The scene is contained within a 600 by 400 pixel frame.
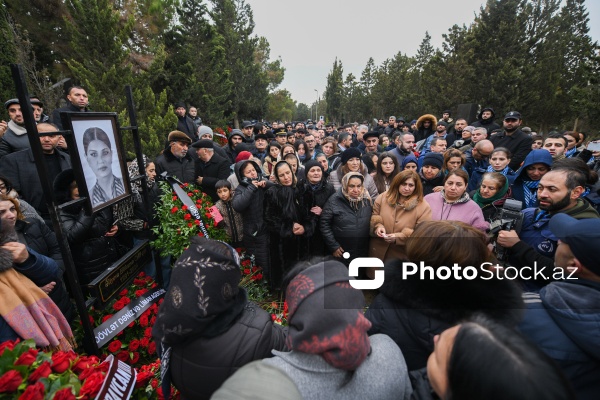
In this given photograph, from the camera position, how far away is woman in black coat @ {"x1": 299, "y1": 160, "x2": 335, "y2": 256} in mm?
4086

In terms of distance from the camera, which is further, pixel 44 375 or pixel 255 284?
pixel 255 284

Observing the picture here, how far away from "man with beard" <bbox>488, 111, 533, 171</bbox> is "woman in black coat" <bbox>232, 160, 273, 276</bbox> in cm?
499

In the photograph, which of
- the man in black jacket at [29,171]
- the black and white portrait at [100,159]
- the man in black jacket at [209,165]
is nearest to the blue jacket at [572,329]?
the black and white portrait at [100,159]

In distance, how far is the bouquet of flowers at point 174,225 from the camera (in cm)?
325

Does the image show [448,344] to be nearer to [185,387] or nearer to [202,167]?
[185,387]

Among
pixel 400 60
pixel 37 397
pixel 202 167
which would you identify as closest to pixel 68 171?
pixel 37 397

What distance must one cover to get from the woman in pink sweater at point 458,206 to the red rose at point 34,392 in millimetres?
3400

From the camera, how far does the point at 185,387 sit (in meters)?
1.47

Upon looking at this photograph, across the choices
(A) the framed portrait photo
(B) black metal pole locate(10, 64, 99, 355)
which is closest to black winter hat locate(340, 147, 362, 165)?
(A) the framed portrait photo

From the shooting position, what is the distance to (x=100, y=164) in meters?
2.31

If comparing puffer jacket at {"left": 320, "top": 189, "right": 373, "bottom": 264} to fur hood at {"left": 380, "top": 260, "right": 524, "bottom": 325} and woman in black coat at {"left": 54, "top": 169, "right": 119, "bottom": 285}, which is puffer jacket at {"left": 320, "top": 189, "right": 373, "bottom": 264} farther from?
woman in black coat at {"left": 54, "top": 169, "right": 119, "bottom": 285}

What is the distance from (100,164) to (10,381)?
1.57 m

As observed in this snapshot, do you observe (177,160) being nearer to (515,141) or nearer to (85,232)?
(85,232)

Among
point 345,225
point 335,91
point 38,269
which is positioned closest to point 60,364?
point 38,269
